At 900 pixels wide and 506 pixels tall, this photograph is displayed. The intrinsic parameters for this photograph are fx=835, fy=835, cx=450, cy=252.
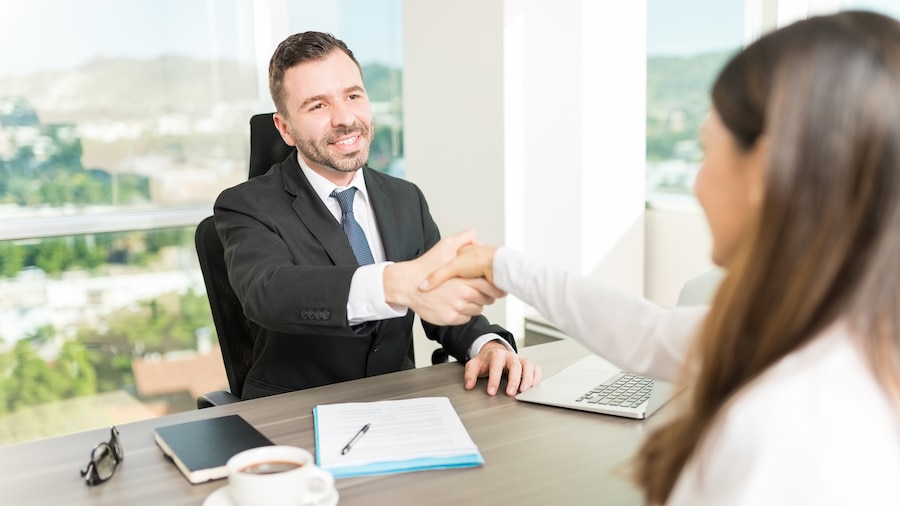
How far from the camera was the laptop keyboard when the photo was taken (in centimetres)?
157

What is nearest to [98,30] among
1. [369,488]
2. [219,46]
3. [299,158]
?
[219,46]

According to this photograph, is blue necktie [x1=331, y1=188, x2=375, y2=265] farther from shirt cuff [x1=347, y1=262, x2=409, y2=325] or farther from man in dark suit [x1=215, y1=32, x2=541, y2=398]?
shirt cuff [x1=347, y1=262, x2=409, y2=325]

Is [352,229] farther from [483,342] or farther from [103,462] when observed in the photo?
[103,462]

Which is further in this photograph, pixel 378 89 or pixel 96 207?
pixel 378 89

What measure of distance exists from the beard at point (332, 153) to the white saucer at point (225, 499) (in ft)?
3.71

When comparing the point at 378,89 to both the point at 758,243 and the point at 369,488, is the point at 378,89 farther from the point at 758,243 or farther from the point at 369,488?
the point at 758,243

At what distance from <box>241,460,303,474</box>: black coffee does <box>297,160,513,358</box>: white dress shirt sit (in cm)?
54

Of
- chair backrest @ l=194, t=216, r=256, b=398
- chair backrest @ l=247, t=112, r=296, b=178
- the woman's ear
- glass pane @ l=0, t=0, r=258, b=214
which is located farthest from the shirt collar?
glass pane @ l=0, t=0, r=258, b=214

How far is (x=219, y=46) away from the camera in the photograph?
4020mm

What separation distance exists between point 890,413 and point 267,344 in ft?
5.07

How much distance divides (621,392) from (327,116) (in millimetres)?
1072

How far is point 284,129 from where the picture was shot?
7.47 feet

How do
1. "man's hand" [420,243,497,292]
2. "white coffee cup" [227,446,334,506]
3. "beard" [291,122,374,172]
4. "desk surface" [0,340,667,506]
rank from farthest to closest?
"beard" [291,122,374,172]
"man's hand" [420,243,497,292]
"desk surface" [0,340,667,506]
"white coffee cup" [227,446,334,506]

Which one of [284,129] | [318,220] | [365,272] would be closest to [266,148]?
[284,129]
